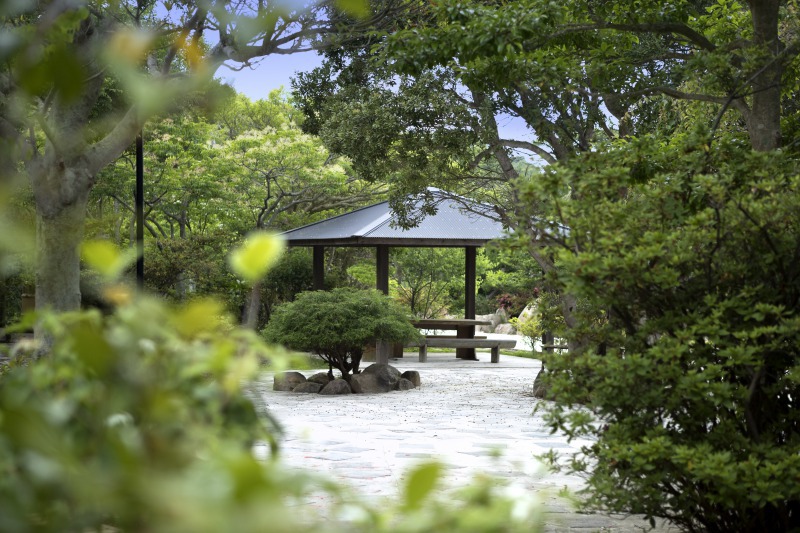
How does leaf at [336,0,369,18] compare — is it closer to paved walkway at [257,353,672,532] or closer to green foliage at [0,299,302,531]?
green foliage at [0,299,302,531]

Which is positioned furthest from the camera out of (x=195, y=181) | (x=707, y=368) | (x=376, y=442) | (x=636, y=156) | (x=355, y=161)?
(x=195, y=181)

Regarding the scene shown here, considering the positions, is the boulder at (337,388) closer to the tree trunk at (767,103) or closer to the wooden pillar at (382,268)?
the wooden pillar at (382,268)

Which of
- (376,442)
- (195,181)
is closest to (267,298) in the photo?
(195,181)

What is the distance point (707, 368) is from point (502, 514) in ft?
10.5

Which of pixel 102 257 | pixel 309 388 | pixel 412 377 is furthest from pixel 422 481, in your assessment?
pixel 412 377

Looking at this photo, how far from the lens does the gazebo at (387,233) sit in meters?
18.8

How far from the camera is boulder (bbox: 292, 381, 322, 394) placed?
13820 millimetres

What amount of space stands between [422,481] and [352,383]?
44.0ft

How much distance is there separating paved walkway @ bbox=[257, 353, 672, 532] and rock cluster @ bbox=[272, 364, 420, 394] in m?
0.30

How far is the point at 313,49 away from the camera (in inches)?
518

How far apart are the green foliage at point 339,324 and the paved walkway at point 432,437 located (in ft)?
2.92

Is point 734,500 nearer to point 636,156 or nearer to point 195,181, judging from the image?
point 636,156

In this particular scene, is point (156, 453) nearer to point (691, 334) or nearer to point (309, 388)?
point (691, 334)

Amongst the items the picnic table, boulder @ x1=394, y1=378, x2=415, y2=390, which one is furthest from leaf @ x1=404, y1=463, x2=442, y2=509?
the picnic table
